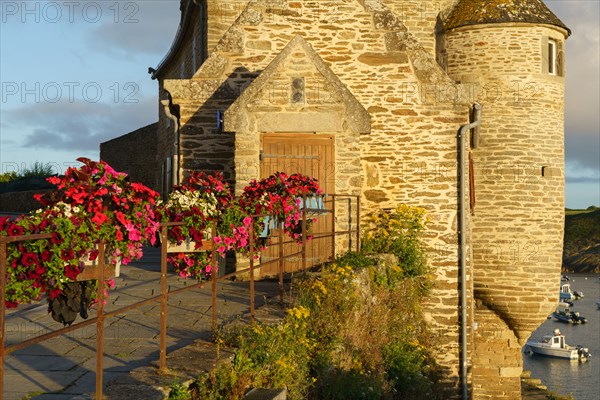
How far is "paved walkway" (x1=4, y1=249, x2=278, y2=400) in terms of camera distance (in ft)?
18.3

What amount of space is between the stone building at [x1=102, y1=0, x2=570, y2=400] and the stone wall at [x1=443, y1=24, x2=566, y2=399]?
30 mm

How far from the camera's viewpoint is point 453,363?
47.0 ft

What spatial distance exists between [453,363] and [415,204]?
3.06m

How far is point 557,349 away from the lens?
56.4 m

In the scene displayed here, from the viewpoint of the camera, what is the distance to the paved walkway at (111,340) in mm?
5574

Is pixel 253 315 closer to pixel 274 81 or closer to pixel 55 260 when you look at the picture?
pixel 55 260

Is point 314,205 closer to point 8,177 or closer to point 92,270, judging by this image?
point 92,270

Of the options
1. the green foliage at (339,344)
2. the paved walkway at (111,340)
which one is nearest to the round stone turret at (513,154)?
the green foliage at (339,344)

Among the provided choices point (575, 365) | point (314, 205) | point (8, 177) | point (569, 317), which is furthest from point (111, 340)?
point (569, 317)

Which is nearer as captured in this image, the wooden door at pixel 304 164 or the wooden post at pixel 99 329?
the wooden post at pixel 99 329

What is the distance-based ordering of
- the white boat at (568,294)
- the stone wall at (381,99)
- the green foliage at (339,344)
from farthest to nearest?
the white boat at (568,294) → the stone wall at (381,99) → the green foliage at (339,344)

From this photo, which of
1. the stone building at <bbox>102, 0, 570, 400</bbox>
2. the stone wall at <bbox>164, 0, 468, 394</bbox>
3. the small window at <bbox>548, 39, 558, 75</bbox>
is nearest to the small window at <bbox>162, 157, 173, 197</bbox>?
the stone building at <bbox>102, 0, 570, 400</bbox>

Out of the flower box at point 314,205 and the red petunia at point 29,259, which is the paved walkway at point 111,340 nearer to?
the red petunia at point 29,259

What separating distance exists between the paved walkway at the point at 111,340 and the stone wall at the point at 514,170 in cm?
789
